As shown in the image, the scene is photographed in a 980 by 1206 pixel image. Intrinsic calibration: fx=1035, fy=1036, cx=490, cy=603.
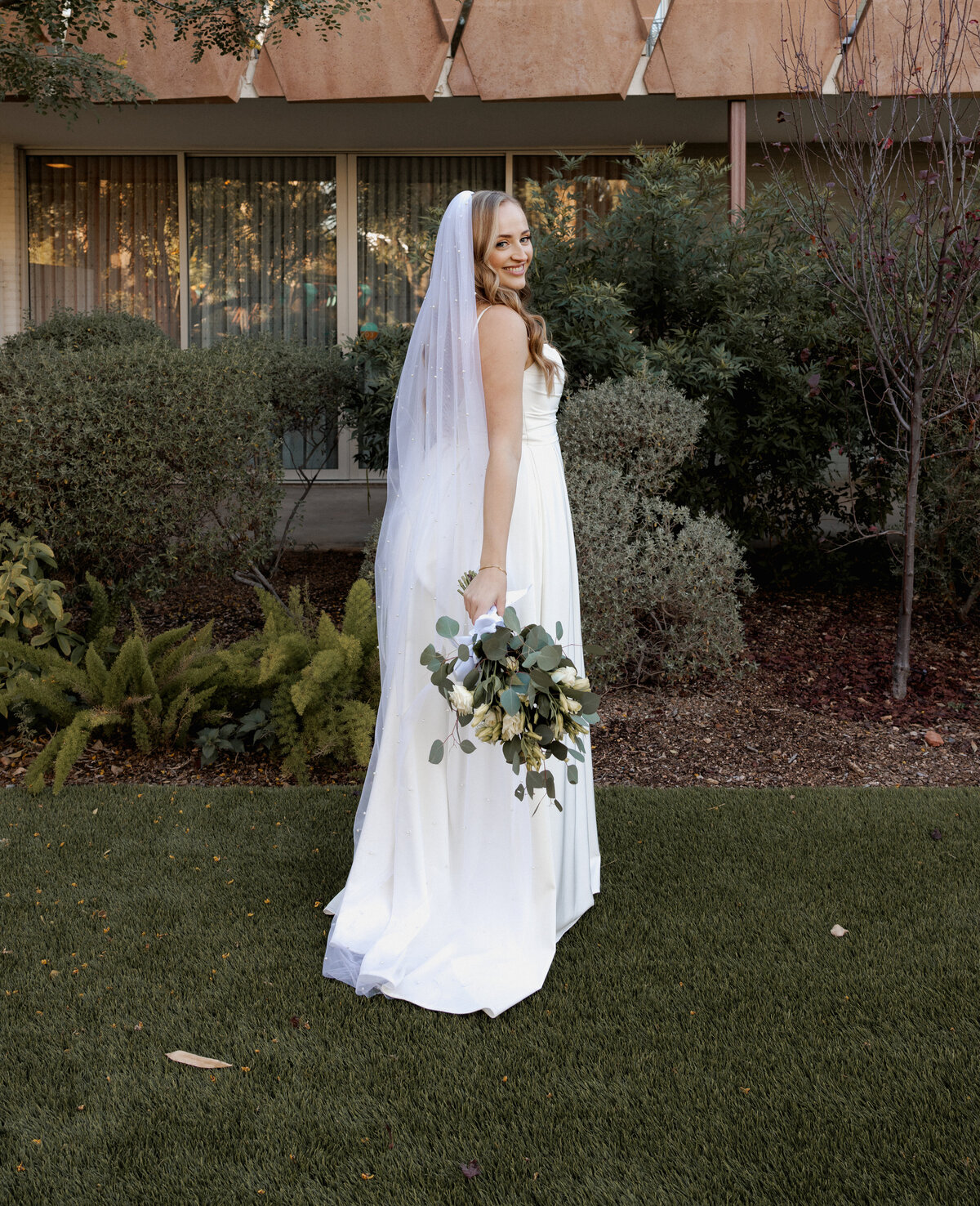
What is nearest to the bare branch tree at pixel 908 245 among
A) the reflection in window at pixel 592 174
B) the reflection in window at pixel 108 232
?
the reflection in window at pixel 592 174

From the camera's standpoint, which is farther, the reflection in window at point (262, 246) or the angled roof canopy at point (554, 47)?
the reflection in window at point (262, 246)

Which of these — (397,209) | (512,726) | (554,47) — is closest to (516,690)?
(512,726)

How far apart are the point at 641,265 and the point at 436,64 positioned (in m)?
3.33

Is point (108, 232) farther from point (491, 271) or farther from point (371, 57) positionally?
point (491, 271)

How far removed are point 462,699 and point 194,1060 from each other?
105 cm

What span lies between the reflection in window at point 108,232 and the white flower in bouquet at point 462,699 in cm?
949

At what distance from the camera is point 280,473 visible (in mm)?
5473

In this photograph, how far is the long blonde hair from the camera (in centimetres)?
269

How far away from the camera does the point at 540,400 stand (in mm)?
2867

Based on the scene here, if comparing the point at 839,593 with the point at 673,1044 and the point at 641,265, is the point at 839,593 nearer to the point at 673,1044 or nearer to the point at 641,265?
the point at 641,265

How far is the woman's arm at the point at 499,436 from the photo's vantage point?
254 centimetres

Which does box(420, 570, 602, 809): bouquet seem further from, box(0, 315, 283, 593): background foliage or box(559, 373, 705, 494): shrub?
box(559, 373, 705, 494): shrub

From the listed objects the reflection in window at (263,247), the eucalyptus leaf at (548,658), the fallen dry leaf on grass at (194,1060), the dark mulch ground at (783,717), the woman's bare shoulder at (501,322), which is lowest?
the fallen dry leaf on grass at (194,1060)

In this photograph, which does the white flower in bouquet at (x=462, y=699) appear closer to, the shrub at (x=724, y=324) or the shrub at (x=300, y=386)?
the shrub at (x=300, y=386)
